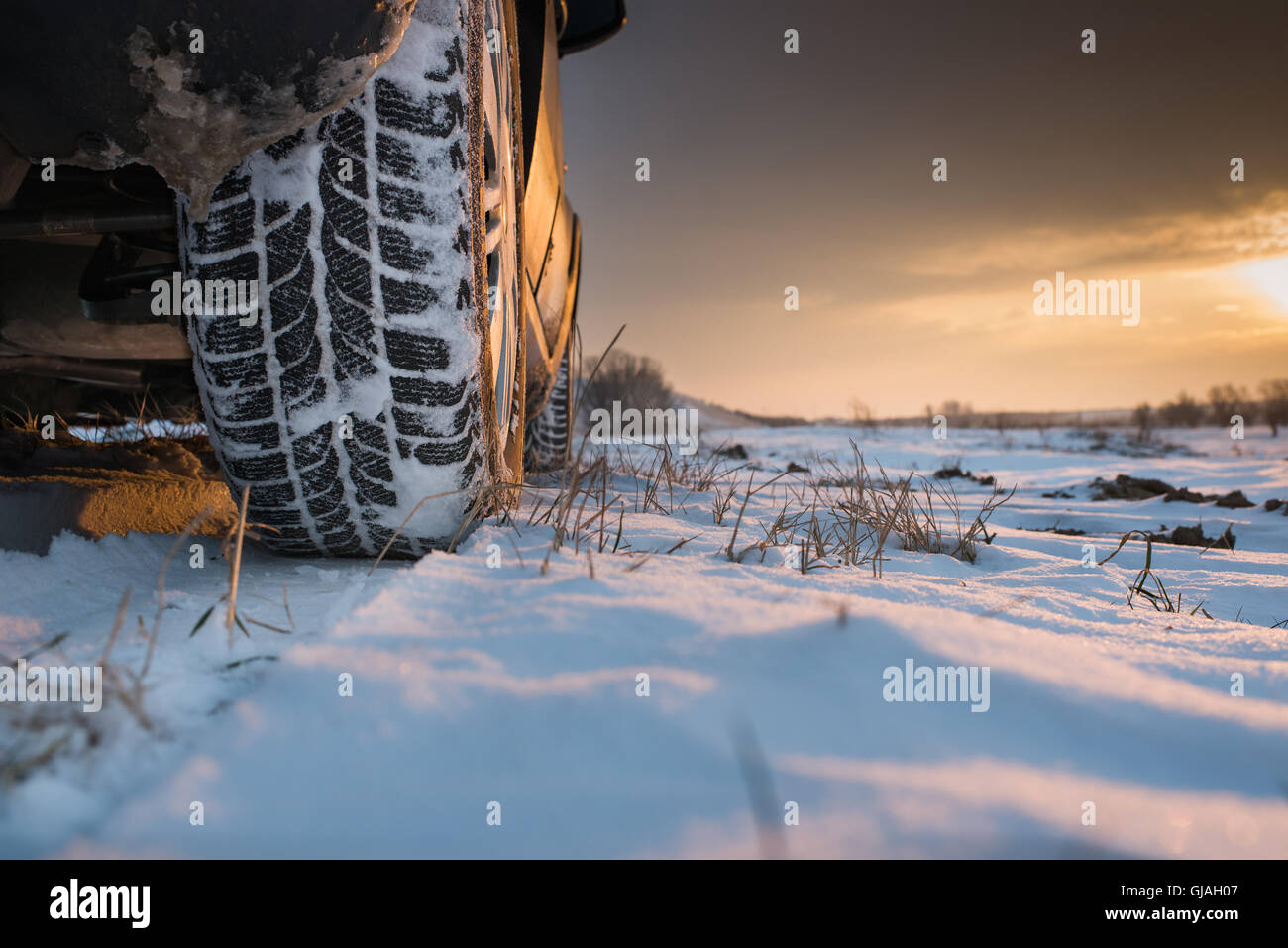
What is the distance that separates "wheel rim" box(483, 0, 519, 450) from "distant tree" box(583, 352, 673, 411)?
614 cm

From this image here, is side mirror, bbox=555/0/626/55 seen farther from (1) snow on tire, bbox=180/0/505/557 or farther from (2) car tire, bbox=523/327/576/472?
(1) snow on tire, bbox=180/0/505/557

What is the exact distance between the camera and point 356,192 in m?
1.06

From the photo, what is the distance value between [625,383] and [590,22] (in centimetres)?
738

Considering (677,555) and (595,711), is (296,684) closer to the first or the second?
(595,711)

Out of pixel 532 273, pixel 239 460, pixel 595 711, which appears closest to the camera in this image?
pixel 595 711

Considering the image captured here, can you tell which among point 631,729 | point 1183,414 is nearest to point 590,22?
point 631,729

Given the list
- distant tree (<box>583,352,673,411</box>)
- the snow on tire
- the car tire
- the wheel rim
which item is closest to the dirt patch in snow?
the snow on tire

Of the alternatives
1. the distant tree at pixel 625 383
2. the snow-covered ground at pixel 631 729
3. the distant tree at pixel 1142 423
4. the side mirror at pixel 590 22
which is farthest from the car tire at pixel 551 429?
the distant tree at pixel 1142 423

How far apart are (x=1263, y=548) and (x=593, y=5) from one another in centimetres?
345

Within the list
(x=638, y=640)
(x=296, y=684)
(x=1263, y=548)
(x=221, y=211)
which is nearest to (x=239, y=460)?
(x=221, y=211)

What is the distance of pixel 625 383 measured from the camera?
10.2 metres

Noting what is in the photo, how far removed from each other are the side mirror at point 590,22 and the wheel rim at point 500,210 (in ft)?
5.26

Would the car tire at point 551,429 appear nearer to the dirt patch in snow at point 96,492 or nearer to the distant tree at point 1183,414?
the dirt patch in snow at point 96,492
